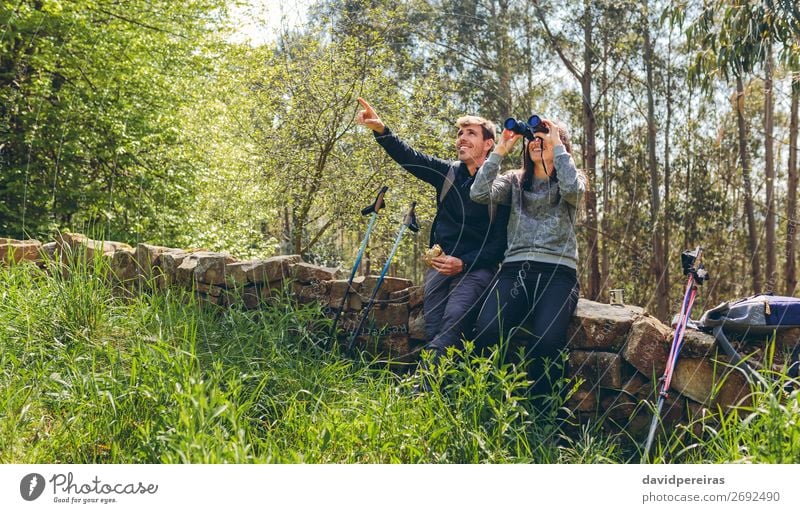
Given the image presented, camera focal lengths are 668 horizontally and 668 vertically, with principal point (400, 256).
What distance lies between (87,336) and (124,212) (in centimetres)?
186

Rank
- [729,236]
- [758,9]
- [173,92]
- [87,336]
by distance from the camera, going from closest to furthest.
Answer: [87,336] < [758,9] < [729,236] < [173,92]

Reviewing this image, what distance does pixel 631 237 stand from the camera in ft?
17.0

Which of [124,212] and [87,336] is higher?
[124,212]

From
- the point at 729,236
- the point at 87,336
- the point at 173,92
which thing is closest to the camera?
the point at 87,336

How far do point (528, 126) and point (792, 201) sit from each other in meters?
4.01

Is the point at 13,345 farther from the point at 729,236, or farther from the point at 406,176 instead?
the point at 729,236

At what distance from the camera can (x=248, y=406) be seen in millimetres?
2365

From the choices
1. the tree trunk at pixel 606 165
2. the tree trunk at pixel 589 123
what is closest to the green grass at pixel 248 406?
the tree trunk at pixel 589 123

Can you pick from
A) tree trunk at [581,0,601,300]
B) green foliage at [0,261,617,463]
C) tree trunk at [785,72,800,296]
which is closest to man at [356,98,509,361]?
green foliage at [0,261,617,463]

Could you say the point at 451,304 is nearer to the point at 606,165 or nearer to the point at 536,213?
the point at 536,213

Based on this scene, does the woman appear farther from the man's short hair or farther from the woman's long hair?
the man's short hair

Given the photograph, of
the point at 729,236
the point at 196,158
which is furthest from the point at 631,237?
the point at 196,158

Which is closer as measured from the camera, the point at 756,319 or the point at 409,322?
the point at 756,319

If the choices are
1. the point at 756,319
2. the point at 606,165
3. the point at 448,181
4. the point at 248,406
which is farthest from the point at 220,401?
the point at 606,165
